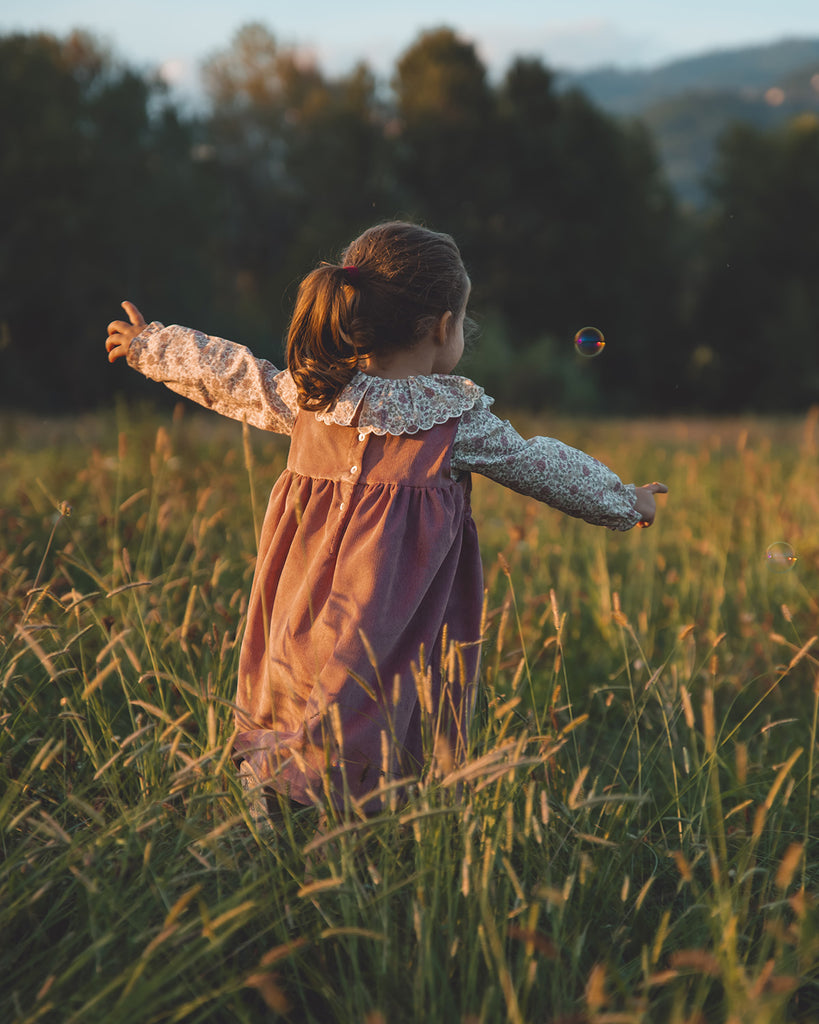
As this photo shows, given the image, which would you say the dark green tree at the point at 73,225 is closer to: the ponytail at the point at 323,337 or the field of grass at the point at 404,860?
the field of grass at the point at 404,860

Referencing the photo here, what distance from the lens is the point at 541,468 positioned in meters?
2.18

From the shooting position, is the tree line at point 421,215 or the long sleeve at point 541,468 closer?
the long sleeve at point 541,468

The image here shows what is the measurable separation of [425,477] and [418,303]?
0.39 m

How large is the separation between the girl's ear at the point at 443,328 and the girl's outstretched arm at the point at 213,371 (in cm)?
37

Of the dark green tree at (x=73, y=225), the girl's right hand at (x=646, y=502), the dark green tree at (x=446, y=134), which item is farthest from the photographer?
the dark green tree at (x=446, y=134)

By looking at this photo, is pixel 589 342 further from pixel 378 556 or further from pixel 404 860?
pixel 404 860

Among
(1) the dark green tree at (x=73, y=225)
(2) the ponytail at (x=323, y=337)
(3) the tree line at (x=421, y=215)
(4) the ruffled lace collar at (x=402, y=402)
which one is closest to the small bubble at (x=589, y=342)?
(4) the ruffled lace collar at (x=402, y=402)

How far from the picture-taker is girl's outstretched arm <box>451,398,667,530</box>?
216cm

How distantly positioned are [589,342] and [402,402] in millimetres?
896

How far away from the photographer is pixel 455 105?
24156mm

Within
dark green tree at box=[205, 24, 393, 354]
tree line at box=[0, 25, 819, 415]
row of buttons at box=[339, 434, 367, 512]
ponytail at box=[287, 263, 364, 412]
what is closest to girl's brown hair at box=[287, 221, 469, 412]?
ponytail at box=[287, 263, 364, 412]

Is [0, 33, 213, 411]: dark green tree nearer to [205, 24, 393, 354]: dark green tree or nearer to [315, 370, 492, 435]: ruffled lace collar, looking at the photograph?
[205, 24, 393, 354]: dark green tree

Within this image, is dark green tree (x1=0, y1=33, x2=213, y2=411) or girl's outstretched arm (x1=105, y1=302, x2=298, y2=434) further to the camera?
dark green tree (x1=0, y1=33, x2=213, y2=411)

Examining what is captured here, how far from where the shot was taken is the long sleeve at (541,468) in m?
2.15
